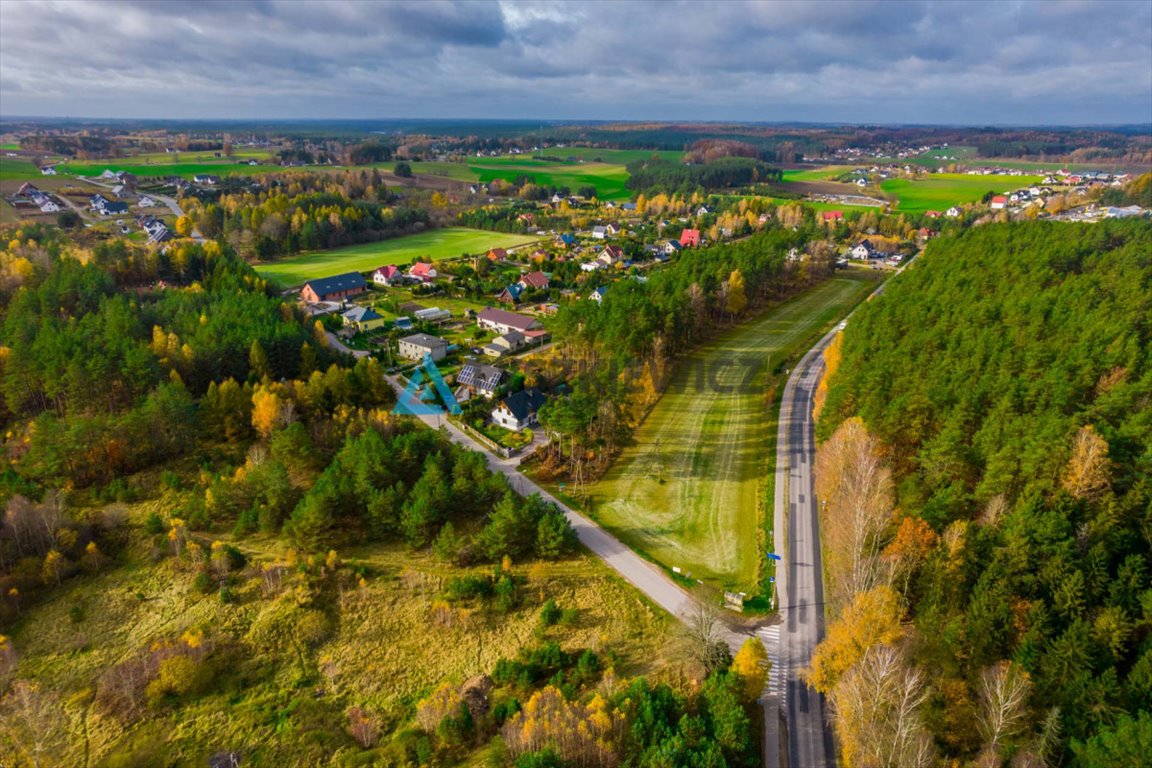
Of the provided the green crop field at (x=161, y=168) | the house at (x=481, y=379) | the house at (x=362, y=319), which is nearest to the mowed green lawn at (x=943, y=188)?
the house at (x=362, y=319)

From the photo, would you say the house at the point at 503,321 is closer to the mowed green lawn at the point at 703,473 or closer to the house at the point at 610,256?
the mowed green lawn at the point at 703,473

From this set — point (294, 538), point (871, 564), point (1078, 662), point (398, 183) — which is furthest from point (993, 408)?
point (398, 183)

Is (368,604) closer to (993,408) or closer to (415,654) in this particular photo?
(415,654)

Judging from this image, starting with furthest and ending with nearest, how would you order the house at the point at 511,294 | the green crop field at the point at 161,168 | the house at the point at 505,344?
the green crop field at the point at 161,168, the house at the point at 511,294, the house at the point at 505,344

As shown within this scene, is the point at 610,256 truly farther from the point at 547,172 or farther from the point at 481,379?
the point at 547,172

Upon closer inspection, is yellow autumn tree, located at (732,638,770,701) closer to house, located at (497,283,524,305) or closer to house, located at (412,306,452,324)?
house, located at (412,306,452,324)
